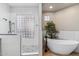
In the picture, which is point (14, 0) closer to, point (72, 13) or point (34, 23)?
point (34, 23)

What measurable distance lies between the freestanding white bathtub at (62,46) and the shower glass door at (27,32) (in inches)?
14.5

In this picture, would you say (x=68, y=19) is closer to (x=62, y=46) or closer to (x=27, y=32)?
(x=62, y=46)

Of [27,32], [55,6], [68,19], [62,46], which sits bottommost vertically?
[62,46]

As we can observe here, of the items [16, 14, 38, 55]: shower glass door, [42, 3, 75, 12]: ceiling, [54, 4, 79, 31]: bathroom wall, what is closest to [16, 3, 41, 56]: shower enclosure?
[16, 14, 38, 55]: shower glass door

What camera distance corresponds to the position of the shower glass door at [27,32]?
2.54 m

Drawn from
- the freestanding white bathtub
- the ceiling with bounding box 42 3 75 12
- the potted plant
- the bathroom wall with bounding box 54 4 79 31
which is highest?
the ceiling with bounding box 42 3 75 12

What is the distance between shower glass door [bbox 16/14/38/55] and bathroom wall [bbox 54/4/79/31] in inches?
21.2

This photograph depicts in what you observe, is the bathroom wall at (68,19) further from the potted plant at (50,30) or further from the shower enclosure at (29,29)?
the shower enclosure at (29,29)

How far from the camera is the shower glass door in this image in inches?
100

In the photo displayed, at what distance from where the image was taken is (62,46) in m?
2.60

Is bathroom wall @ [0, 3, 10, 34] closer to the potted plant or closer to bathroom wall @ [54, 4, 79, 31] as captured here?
the potted plant

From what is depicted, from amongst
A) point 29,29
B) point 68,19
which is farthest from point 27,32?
point 68,19

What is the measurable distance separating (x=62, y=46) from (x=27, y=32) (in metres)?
0.90

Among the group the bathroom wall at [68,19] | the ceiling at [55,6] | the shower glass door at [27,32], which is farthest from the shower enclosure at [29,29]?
the bathroom wall at [68,19]
